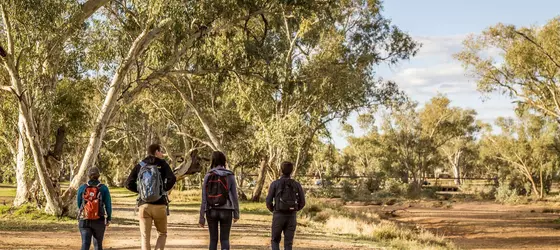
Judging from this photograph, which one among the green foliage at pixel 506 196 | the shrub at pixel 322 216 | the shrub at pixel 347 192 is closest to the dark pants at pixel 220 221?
the shrub at pixel 322 216

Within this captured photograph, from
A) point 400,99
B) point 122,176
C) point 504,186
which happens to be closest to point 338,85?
point 400,99

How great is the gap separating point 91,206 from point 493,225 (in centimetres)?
2565

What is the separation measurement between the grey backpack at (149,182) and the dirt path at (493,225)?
51.2ft

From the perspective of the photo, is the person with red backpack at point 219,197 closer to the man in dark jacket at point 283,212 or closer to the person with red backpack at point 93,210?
the man in dark jacket at point 283,212

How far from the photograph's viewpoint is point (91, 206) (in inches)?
344

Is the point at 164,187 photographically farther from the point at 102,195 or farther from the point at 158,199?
the point at 102,195

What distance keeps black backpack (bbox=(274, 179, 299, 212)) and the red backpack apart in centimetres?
233

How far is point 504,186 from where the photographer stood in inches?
2002

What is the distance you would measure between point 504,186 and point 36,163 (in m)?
39.6

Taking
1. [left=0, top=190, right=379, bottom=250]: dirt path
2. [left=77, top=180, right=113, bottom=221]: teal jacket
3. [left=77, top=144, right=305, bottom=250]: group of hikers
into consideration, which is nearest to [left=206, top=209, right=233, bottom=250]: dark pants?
[left=77, top=144, right=305, bottom=250]: group of hikers

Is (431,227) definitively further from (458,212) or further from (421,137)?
(421,137)

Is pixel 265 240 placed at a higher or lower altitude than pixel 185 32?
lower

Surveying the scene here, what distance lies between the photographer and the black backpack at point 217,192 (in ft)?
28.2

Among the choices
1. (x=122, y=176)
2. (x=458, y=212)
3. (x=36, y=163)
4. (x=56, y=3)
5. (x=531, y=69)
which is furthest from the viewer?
(x=122, y=176)
